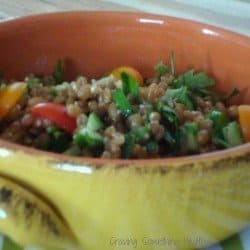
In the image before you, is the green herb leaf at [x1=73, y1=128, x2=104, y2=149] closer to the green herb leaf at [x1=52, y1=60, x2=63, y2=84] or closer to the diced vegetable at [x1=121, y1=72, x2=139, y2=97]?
the diced vegetable at [x1=121, y1=72, x2=139, y2=97]

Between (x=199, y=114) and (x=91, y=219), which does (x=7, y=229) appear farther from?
(x=199, y=114)

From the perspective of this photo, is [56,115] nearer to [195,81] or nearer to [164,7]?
[195,81]

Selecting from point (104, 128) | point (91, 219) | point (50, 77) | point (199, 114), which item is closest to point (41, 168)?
point (91, 219)

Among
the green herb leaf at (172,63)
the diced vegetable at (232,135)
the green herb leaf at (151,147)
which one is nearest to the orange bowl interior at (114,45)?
the green herb leaf at (172,63)

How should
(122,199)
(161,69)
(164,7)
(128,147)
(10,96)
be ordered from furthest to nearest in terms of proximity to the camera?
(164,7), (161,69), (10,96), (128,147), (122,199)

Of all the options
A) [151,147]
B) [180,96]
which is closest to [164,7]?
[180,96]
